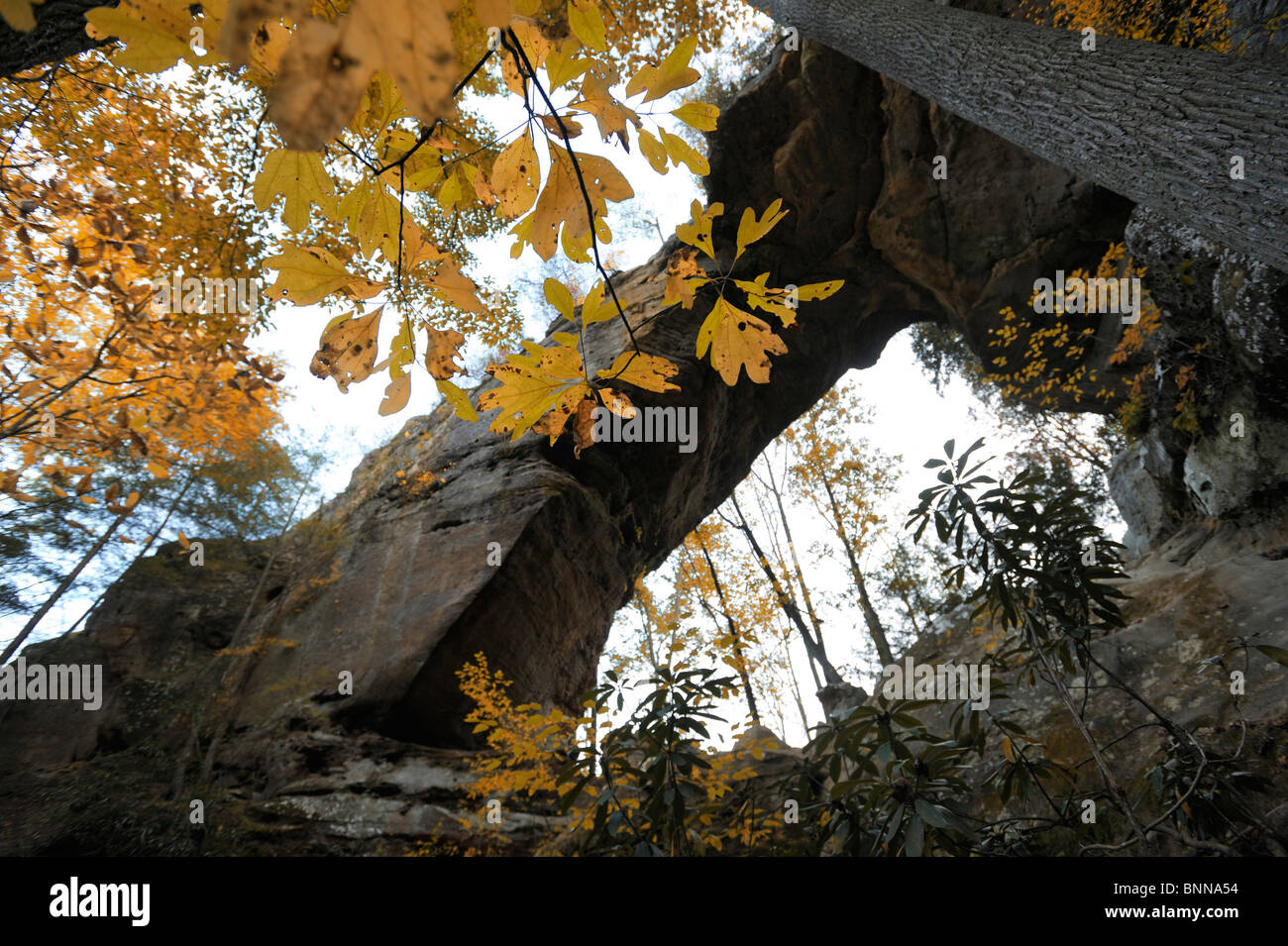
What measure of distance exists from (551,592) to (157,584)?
4928mm

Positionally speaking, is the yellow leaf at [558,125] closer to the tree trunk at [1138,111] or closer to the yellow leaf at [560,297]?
the yellow leaf at [560,297]

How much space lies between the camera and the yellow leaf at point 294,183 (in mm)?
657

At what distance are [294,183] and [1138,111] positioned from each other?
2.28m

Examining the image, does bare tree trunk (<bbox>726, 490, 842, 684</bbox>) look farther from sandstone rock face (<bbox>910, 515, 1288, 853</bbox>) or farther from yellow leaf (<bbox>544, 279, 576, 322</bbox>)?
yellow leaf (<bbox>544, 279, 576, 322</bbox>)

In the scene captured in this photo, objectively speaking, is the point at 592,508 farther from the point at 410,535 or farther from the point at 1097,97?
the point at 1097,97

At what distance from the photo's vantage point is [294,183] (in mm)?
668

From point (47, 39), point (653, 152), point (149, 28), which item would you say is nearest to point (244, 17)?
point (149, 28)

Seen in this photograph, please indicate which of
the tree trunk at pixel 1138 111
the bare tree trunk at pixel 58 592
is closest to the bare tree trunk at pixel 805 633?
the tree trunk at pixel 1138 111

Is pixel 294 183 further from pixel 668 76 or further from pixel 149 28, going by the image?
pixel 668 76

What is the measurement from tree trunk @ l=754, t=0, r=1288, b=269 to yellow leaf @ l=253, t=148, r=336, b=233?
6.54 ft

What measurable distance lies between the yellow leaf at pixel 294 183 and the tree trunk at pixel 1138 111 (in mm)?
1994
